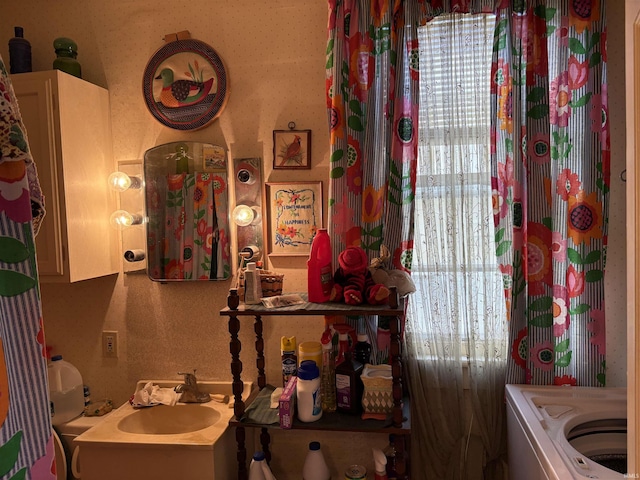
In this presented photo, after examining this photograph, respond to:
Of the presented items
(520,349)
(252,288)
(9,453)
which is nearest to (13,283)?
(9,453)

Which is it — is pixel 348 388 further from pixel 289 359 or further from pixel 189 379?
pixel 189 379

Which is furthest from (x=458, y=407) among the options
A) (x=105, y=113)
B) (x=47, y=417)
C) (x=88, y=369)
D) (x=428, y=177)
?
(x=105, y=113)

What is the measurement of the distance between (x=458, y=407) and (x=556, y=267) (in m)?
0.63

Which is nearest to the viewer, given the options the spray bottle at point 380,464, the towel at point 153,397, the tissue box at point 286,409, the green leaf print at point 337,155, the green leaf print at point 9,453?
the green leaf print at point 9,453

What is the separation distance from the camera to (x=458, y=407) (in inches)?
68.8

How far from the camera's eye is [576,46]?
159 cm

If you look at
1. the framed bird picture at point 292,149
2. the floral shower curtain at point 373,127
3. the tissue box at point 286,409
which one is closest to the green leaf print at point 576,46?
the floral shower curtain at point 373,127

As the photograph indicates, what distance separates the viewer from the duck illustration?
1.87 m

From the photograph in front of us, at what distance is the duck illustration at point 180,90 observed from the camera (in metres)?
1.87

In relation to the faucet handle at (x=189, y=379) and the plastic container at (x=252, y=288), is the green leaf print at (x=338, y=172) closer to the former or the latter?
the plastic container at (x=252, y=288)

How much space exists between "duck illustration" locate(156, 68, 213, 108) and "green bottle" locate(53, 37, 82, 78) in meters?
0.32

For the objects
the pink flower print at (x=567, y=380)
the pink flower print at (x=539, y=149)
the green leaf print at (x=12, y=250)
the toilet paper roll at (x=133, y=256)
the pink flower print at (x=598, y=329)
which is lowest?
the pink flower print at (x=567, y=380)

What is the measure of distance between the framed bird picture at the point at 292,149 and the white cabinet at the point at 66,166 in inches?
29.0

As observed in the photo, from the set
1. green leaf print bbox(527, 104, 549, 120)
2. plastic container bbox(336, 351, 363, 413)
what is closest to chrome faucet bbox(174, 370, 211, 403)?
plastic container bbox(336, 351, 363, 413)
